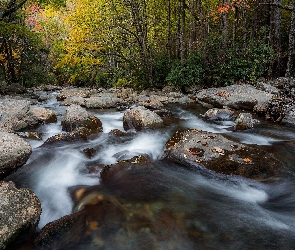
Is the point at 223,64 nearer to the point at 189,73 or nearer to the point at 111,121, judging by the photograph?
Answer: the point at 189,73

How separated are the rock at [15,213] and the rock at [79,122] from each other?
3.88m

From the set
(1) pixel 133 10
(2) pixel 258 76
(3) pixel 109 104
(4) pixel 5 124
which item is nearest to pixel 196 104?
(3) pixel 109 104

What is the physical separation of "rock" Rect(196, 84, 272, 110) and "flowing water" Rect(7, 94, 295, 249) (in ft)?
10.9

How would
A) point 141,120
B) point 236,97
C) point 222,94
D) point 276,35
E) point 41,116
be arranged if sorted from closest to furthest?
1. point 141,120
2. point 41,116
3. point 236,97
4. point 222,94
5. point 276,35

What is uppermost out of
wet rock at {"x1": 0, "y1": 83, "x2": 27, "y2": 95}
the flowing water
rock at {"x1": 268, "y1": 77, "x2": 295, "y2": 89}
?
rock at {"x1": 268, "y1": 77, "x2": 295, "y2": 89}

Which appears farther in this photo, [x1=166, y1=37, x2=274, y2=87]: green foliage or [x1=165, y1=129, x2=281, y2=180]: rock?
[x1=166, y1=37, x2=274, y2=87]: green foliage

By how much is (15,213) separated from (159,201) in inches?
79.2

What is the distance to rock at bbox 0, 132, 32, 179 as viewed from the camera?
417 centimetres

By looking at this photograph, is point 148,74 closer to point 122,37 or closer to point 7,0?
point 122,37

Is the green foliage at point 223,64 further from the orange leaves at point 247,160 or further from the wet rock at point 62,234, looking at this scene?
the wet rock at point 62,234

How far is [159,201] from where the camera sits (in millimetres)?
4227

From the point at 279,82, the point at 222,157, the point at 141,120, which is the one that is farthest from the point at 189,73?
the point at 222,157

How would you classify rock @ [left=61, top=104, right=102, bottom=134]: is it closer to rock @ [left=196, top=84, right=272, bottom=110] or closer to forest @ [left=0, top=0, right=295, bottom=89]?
rock @ [left=196, top=84, right=272, bottom=110]

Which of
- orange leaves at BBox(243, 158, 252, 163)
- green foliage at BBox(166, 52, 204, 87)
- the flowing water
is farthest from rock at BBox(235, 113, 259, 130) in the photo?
green foliage at BBox(166, 52, 204, 87)
